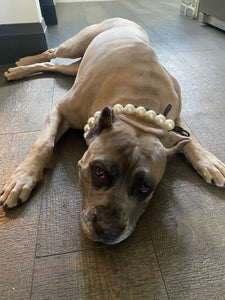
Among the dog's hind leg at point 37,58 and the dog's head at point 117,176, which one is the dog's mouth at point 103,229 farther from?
the dog's hind leg at point 37,58

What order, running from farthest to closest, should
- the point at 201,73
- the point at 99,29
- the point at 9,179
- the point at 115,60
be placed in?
the point at 201,73 < the point at 99,29 < the point at 115,60 < the point at 9,179

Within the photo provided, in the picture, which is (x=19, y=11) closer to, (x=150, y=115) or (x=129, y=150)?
(x=150, y=115)

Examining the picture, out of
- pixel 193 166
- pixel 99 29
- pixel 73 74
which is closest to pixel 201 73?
pixel 99 29

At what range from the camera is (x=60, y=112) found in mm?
1651

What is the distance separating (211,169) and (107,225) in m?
0.74

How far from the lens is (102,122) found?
3.49 ft

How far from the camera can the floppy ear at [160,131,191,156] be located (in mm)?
1124

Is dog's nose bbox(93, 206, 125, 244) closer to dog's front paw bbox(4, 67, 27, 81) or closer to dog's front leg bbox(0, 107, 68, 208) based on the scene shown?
dog's front leg bbox(0, 107, 68, 208)

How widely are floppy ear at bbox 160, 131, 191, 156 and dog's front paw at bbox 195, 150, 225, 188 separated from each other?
33 cm

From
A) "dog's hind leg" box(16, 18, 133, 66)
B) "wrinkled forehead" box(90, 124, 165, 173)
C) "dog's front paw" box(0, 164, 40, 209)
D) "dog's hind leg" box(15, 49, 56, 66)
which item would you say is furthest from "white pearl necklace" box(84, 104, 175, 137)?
"dog's hind leg" box(15, 49, 56, 66)

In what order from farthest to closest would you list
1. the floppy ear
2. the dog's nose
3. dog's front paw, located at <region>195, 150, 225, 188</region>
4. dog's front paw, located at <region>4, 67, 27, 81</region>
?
dog's front paw, located at <region>4, 67, 27, 81</region> < dog's front paw, located at <region>195, 150, 225, 188</region> < the floppy ear < the dog's nose

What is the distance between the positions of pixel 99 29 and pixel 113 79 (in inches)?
45.3

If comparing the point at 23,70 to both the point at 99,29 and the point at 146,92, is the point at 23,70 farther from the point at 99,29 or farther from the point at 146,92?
the point at 146,92

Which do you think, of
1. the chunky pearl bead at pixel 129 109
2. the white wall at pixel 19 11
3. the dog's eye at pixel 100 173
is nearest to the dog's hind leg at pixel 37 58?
the white wall at pixel 19 11
